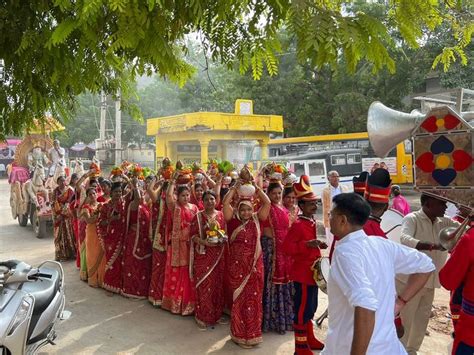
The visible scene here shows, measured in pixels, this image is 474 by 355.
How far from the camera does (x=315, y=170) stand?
1714 centimetres

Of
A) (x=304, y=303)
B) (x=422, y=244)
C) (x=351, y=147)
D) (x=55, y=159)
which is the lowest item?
(x=304, y=303)

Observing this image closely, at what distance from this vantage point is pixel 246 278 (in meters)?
4.61

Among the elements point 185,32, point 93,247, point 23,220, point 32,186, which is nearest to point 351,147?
point 32,186

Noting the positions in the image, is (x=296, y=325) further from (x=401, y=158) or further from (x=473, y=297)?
(x=401, y=158)

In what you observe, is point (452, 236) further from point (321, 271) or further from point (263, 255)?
point (263, 255)

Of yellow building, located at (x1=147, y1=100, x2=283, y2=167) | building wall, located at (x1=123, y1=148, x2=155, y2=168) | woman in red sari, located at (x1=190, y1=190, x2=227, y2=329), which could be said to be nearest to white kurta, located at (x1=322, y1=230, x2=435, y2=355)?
woman in red sari, located at (x1=190, y1=190, x2=227, y2=329)

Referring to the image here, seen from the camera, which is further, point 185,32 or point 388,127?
point 388,127

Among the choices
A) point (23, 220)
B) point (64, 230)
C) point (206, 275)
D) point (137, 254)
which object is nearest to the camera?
point (206, 275)

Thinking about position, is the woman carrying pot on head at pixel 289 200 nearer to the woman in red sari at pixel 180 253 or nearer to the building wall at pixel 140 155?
the woman in red sari at pixel 180 253

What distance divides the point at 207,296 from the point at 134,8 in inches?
153

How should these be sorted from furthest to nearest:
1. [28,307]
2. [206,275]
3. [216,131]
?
[216,131] → [206,275] → [28,307]

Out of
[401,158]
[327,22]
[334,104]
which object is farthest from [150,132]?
[327,22]

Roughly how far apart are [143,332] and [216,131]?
55.0 ft

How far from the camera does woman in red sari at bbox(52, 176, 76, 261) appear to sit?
904 cm
